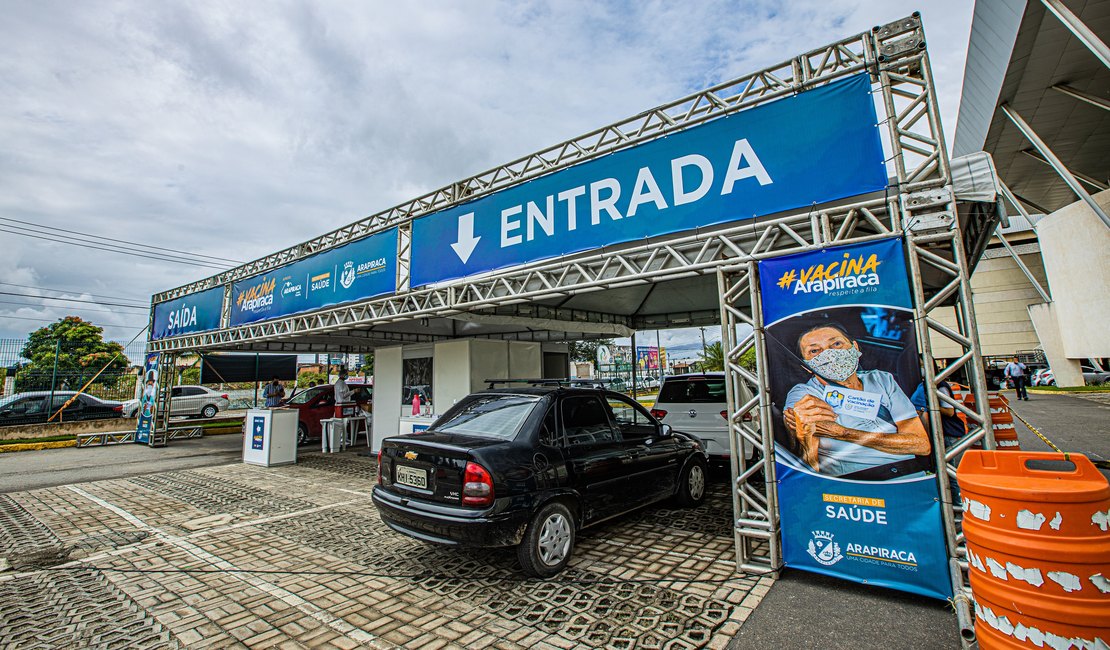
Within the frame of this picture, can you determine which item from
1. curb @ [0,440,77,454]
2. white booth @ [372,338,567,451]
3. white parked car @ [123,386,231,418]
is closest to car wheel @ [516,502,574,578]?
white booth @ [372,338,567,451]

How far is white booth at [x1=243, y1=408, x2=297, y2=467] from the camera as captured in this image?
991 cm

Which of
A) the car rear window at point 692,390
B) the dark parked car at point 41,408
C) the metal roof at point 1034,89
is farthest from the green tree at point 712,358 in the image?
the dark parked car at point 41,408

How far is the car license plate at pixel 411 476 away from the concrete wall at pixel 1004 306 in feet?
157

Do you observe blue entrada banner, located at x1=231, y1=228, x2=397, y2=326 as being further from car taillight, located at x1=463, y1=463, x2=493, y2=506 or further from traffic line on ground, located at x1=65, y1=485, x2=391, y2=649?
car taillight, located at x1=463, y1=463, x2=493, y2=506

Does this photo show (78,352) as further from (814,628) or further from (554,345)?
(814,628)

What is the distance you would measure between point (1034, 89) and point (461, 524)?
78.9 ft

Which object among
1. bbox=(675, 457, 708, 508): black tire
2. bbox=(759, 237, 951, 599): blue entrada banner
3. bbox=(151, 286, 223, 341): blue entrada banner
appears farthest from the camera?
bbox=(151, 286, 223, 341): blue entrada banner

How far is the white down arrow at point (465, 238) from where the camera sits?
7.38 meters

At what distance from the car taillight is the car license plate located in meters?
0.49

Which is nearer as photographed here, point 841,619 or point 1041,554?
point 1041,554

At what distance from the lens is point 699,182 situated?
5.09 m

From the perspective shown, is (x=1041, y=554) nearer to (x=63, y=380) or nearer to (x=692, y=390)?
(x=692, y=390)

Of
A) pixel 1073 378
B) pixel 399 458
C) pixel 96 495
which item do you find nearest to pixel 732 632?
pixel 399 458

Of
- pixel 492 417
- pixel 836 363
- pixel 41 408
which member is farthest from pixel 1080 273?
pixel 41 408
